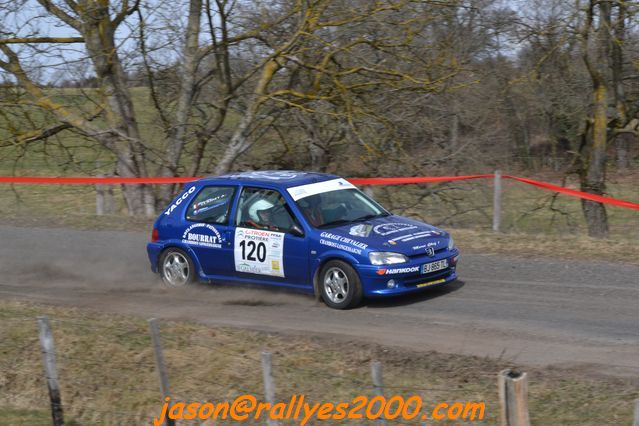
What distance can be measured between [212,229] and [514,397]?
7.10 meters

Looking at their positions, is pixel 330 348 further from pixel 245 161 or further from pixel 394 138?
pixel 245 161

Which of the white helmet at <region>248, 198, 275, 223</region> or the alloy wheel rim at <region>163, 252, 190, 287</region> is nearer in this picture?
the white helmet at <region>248, 198, 275, 223</region>

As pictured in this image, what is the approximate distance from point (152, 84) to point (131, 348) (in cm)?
1223

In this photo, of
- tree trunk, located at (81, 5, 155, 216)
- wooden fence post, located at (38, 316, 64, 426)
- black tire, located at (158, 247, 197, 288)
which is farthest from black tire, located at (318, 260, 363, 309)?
tree trunk, located at (81, 5, 155, 216)

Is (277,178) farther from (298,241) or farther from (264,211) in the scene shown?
(298,241)

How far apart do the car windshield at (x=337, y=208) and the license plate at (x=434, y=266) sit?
1177 mm

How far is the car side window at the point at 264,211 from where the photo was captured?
35.2ft

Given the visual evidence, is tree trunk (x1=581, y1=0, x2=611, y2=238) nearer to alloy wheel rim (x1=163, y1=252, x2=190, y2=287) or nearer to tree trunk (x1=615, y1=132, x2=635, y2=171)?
tree trunk (x1=615, y1=132, x2=635, y2=171)

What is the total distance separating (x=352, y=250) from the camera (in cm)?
1002

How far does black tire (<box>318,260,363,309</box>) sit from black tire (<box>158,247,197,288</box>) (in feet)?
7.00

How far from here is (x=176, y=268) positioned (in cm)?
1180

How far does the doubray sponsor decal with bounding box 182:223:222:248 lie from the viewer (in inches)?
441

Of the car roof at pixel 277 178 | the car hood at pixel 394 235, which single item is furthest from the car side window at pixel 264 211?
the car hood at pixel 394 235

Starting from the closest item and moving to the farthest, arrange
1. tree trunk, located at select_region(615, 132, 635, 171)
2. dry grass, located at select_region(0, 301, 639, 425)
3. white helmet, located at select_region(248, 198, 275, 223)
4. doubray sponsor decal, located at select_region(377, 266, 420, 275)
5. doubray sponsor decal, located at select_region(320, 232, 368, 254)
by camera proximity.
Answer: dry grass, located at select_region(0, 301, 639, 425), doubray sponsor decal, located at select_region(377, 266, 420, 275), doubray sponsor decal, located at select_region(320, 232, 368, 254), white helmet, located at select_region(248, 198, 275, 223), tree trunk, located at select_region(615, 132, 635, 171)
